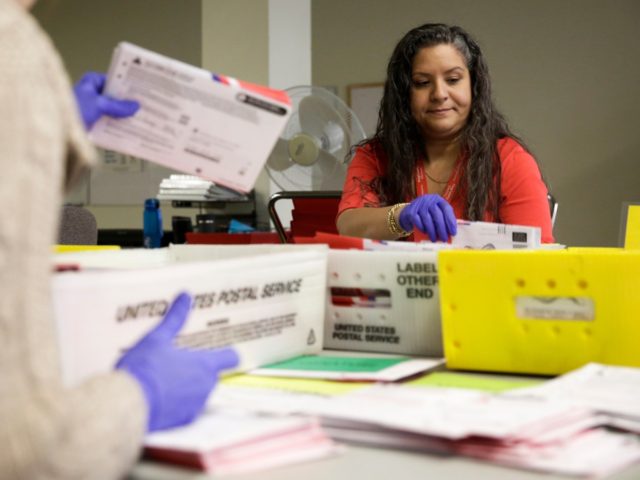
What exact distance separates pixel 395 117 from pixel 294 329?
4.33 ft

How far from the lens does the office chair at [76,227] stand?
9.62 ft

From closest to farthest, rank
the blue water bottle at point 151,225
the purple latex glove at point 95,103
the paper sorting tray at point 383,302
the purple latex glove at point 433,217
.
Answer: the purple latex glove at point 95,103, the paper sorting tray at point 383,302, the purple latex glove at point 433,217, the blue water bottle at point 151,225

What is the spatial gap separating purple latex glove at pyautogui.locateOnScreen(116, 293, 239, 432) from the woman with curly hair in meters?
1.27

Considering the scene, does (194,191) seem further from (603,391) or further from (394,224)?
(603,391)

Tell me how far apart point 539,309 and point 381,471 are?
0.46m

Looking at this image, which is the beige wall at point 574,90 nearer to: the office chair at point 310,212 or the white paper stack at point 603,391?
the office chair at point 310,212

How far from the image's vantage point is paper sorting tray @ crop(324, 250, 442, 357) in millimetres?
1311

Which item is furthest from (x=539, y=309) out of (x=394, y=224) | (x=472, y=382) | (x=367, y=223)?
(x=367, y=223)

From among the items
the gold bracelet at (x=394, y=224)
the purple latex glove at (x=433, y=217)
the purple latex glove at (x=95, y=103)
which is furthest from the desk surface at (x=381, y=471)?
the gold bracelet at (x=394, y=224)


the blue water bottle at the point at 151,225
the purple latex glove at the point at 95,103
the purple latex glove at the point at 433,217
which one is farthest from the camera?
the blue water bottle at the point at 151,225

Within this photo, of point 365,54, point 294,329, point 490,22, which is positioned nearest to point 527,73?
point 490,22

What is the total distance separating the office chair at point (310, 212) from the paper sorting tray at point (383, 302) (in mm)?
1877

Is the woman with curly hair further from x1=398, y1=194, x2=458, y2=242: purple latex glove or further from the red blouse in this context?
x1=398, y1=194, x2=458, y2=242: purple latex glove

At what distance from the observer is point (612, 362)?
117 cm
